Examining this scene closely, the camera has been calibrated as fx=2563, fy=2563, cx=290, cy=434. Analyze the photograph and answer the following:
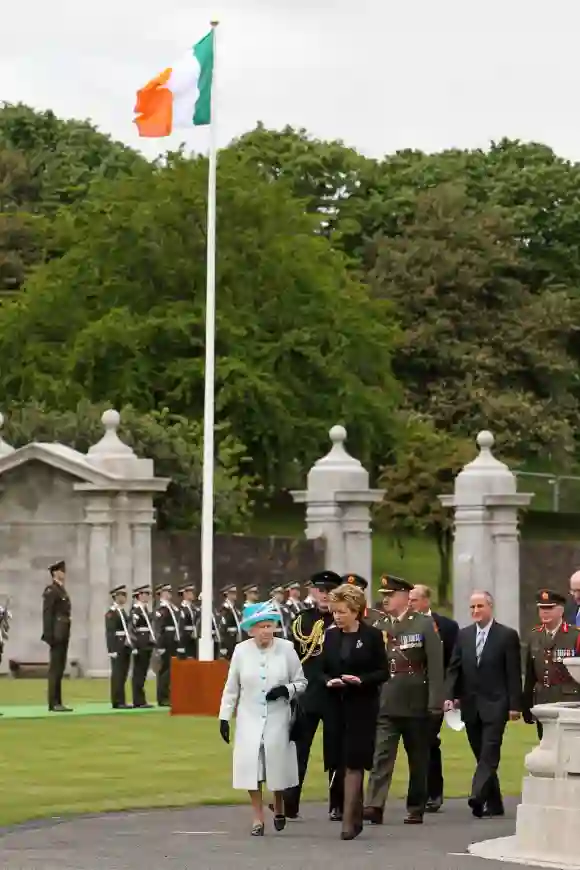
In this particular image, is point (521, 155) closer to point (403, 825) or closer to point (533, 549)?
point (533, 549)

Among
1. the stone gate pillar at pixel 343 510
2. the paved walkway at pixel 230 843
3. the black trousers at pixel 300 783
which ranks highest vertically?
the stone gate pillar at pixel 343 510

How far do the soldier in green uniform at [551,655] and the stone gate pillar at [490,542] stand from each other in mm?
21754

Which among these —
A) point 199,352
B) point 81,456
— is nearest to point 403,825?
point 81,456

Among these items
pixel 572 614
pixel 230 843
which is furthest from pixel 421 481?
pixel 230 843

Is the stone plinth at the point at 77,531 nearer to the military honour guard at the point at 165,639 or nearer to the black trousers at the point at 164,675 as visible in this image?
the military honour guard at the point at 165,639

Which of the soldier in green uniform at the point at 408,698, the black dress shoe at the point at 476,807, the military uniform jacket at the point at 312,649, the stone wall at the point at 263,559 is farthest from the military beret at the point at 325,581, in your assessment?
the stone wall at the point at 263,559

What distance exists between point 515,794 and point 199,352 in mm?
41178

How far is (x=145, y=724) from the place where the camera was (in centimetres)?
2820

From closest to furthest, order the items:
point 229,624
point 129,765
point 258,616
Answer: point 258,616 < point 129,765 < point 229,624

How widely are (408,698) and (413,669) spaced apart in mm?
218

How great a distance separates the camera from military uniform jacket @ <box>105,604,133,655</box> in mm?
31984

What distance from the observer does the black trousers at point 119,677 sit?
31.3 metres

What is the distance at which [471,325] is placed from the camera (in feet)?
260

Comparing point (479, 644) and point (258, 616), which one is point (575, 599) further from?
point (258, 616)
